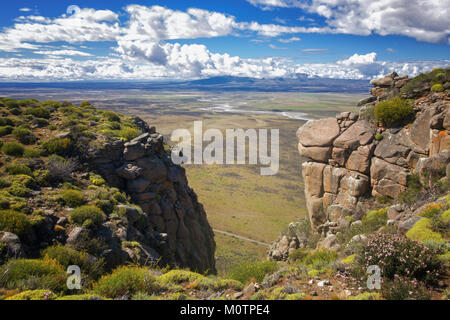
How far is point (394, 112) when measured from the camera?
1938 cm

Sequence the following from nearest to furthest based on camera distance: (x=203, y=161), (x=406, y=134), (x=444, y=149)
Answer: (x=444, y=149)
(x=406, y=134)
(x=203, y=161)

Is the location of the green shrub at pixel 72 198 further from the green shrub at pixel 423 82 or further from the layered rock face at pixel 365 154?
the green shrub at pixel 423 82

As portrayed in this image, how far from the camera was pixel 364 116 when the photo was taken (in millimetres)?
21734

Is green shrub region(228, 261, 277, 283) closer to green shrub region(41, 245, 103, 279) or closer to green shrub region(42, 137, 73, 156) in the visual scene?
green shrub region(41, 245, 103, 279)

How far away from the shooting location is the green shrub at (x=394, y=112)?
19.2 m

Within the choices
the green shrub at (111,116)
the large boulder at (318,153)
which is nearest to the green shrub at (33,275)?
the green shrub at (111,116)

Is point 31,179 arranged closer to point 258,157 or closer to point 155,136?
point 155,136

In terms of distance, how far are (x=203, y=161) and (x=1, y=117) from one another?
8830 cm

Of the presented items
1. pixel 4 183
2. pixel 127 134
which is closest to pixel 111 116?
pixel 127 134

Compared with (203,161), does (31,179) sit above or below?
above

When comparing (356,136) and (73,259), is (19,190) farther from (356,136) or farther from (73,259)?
(356,136)

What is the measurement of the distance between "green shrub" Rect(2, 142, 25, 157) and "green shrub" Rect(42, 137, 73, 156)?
1.45m

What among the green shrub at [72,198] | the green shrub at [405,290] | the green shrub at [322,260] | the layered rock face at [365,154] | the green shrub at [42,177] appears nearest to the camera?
the green shrub at [405,290]
